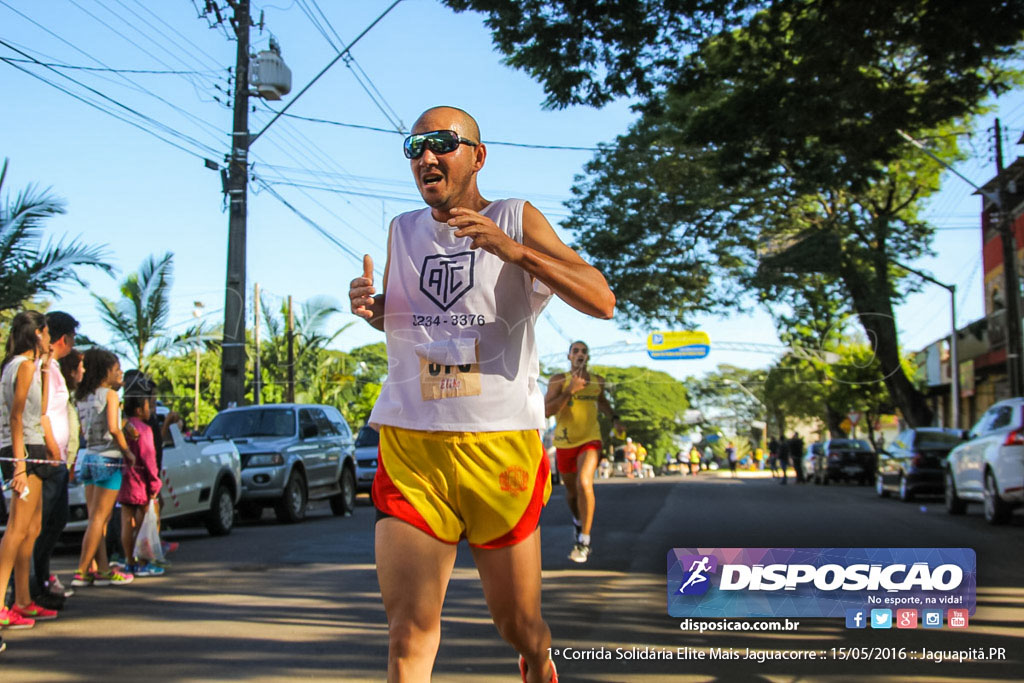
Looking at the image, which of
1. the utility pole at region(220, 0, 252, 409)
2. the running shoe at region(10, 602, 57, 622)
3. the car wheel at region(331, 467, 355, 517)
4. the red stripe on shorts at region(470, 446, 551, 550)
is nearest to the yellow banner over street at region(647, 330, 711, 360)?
the car wheel at region(331, 467, 355, 517)

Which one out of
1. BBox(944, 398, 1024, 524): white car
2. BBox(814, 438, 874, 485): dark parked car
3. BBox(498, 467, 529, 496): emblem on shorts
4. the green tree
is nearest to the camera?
BBox(498, 467, 529, 496): emblem on shorts

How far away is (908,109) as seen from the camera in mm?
10734

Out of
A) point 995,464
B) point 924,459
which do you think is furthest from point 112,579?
point 924,459

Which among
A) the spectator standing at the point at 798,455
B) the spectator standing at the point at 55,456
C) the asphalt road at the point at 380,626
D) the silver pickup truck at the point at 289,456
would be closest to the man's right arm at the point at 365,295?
the asphalt road at the point at 380,626

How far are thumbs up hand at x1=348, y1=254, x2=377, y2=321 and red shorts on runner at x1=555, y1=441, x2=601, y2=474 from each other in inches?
235

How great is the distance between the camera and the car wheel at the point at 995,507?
1327 cm

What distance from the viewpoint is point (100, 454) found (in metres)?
8.16

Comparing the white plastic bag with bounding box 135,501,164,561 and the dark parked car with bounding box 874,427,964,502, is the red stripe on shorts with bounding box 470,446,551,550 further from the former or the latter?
the dark parked car with bounding box 874,427,964,502

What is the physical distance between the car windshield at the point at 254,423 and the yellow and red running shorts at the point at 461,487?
13105 mm

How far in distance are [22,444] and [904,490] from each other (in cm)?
1742

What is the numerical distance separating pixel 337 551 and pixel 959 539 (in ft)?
21.7

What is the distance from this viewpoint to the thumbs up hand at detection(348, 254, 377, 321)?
10.2 ft

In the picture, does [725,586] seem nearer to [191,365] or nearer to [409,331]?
[409,331]

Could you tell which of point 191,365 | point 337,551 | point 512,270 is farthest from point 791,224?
point 191,365
